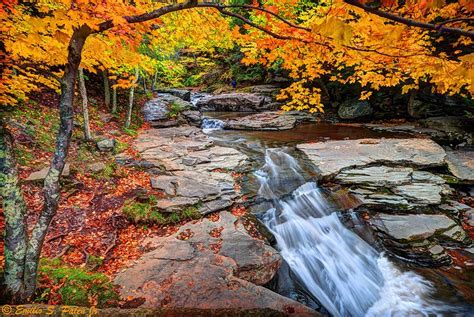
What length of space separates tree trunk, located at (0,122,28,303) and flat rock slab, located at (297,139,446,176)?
778 cm

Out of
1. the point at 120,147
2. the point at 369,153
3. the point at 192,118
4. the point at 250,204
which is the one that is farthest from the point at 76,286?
the point at 192,118

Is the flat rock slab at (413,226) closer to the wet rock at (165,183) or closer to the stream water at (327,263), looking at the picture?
the stream water at (327,263)

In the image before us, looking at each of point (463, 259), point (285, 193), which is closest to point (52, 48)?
point (285, 193)

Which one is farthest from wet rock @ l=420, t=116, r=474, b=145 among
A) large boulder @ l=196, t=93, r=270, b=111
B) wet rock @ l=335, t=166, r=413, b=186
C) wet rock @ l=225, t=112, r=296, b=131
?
large boulder @ l=196, t=93, r=270, b=111

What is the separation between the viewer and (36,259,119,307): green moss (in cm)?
374

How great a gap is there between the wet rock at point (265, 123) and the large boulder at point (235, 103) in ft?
10.8

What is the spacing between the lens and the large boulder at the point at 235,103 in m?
20.6

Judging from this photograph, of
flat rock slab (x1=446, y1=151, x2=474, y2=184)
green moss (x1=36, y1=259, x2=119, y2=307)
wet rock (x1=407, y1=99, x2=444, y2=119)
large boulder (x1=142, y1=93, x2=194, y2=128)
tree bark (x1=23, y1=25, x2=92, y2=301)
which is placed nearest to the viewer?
tree bark (x1=23, y1=25, x2=92, y2=301)

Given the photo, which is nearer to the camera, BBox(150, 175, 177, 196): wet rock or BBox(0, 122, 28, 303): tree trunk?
BBox(0, 122, 28, 303): tree trunk

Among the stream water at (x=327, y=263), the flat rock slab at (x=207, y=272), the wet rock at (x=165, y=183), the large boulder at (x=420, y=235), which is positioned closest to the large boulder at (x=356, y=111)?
the stream water at (x=327, y=263)

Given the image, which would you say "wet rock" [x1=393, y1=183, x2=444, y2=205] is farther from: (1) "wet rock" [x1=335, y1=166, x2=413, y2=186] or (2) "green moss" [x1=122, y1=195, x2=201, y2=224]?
(2) "green moss" [x1=122, y1=195, x2=201, y2=224]

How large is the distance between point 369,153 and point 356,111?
899 centimetres

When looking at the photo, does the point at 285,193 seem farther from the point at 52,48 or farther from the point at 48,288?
the point at 52,48

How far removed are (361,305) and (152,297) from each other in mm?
4354
